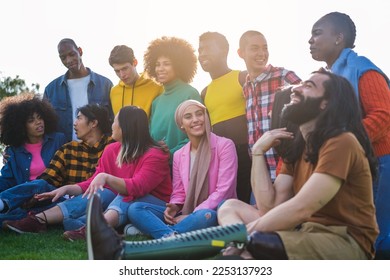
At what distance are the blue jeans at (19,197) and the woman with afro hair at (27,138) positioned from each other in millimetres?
522

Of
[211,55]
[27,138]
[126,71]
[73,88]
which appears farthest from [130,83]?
[27,138]

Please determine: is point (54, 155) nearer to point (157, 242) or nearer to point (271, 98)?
point (271, 98)

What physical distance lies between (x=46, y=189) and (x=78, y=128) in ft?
2.47

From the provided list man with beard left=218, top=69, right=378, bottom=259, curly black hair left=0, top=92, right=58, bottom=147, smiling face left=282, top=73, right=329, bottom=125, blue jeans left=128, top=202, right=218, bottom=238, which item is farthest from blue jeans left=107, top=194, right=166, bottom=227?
smiling face left=282, top=73, right=329, bottom=125

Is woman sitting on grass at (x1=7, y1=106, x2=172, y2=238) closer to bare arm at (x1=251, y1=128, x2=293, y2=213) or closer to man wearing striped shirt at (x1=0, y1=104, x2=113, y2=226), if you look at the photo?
man wearing striped shirt at (x1=0, y1=104, x2=113, y2=226)

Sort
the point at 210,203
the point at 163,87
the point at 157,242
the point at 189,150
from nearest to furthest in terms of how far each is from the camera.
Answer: the point at 157,242 → the point at 210,203 → the point at 189,150 → the point at 163,87

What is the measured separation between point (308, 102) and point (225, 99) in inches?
88.3

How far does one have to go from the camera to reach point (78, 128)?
6445 millimetres

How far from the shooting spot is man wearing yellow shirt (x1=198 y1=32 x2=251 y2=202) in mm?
5691

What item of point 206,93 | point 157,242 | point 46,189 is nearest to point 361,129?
point 157,242

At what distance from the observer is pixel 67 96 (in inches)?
278

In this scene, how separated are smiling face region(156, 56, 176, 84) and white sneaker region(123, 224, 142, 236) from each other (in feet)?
5.27

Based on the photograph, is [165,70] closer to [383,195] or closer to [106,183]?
[106,183]

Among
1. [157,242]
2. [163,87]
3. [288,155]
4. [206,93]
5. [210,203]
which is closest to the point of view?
[157,242]
